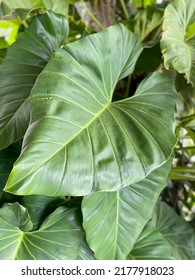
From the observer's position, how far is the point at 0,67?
0.81 meters

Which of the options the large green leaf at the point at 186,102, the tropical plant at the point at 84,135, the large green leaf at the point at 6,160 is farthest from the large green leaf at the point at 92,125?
the large green leaf at the point at 6,160

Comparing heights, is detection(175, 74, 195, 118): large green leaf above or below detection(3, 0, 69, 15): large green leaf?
below

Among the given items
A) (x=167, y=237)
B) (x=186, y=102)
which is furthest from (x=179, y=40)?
(x=167, y=237)

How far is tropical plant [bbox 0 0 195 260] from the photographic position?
583 mm

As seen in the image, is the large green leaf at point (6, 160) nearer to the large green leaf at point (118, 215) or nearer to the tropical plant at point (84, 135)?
the tropical plant at point (84, 135)

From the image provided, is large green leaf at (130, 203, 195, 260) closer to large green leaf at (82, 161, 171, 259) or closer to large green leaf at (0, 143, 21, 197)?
large green leaf at (82, 161, 171, 259)

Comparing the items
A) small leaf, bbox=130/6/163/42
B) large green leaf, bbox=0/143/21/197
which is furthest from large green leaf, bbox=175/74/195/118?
large green leaf, bbox=0/143/21/197

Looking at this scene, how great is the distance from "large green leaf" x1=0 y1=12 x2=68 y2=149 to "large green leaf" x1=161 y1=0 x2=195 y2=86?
0.71ft

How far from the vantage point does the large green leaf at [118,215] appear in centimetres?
74

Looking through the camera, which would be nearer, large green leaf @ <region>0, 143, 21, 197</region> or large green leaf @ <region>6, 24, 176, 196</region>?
large green leaf @ <region>6, 24, 176, 196</region>

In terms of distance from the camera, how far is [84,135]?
62 centimetres

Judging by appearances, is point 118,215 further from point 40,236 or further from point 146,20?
point 146,20

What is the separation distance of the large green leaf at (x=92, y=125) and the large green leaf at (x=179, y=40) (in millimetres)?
75
